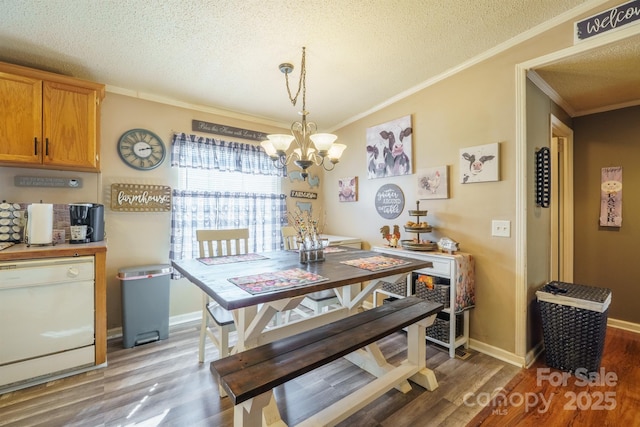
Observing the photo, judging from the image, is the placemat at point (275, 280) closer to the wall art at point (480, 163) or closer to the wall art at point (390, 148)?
the wall art at point (480, 163)

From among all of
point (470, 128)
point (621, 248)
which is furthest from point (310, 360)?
point (621, 248)

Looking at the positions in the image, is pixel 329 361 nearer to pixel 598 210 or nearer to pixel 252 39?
pixel 252 39

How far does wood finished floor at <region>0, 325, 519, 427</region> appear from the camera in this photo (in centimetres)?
166

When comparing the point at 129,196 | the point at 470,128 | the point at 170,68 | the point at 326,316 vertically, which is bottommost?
the point at 326,316

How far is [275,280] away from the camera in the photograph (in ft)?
5.21

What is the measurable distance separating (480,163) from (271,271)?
6.71ft

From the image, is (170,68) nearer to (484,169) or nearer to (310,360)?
(310,360)

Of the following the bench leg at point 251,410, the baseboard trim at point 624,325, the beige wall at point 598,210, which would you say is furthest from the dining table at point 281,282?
the baseboard trim at point 624,325

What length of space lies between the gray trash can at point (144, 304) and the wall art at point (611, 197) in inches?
183

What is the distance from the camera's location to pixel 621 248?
2.89m

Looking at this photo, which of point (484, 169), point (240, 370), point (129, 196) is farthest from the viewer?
point (129, 196)

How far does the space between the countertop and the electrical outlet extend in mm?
3239

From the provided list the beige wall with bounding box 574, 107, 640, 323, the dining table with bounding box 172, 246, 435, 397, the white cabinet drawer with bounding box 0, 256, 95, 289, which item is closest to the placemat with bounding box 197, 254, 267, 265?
the dining table with bounding box 172, 246, 435, 397

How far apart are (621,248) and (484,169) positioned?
196cm
